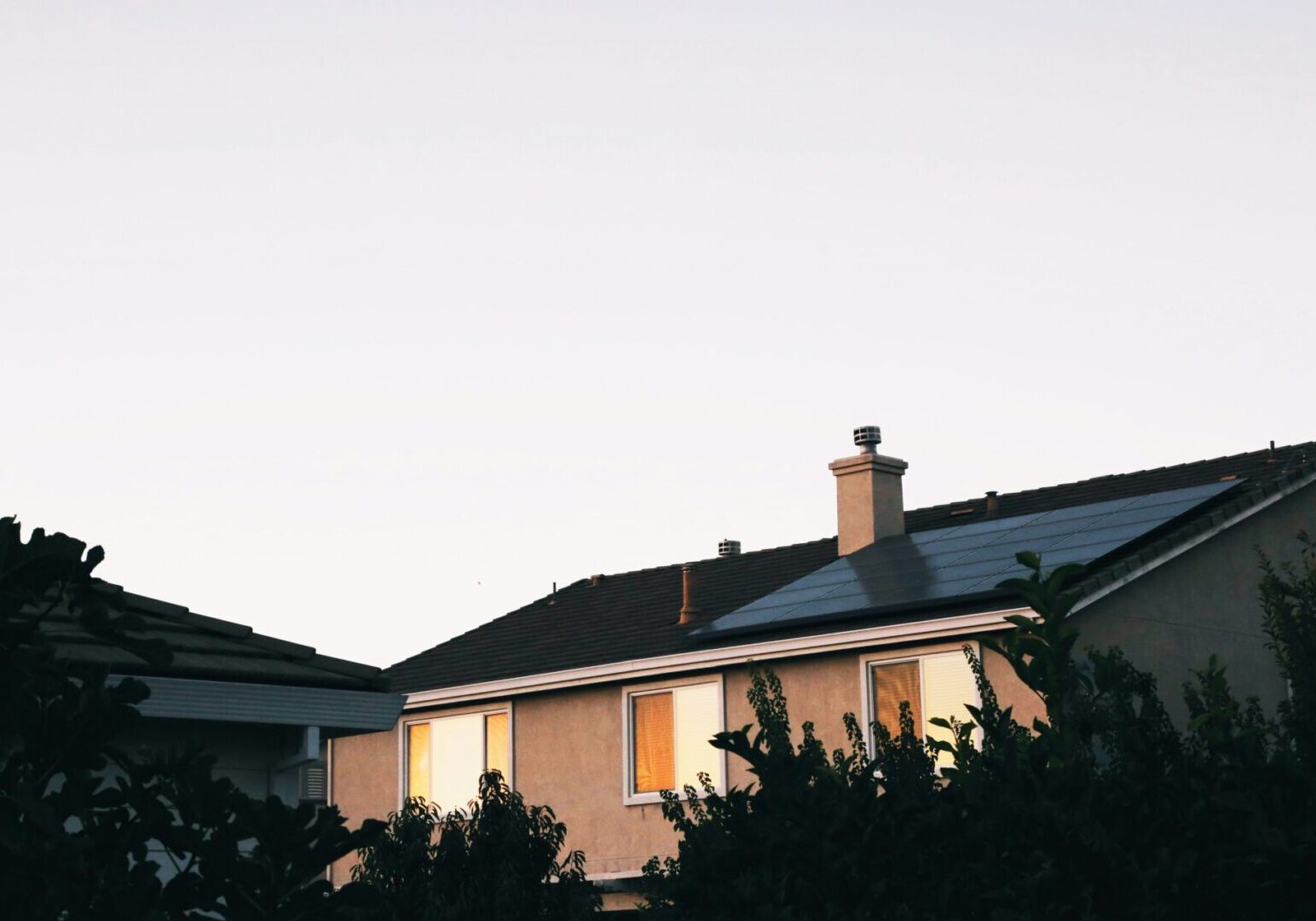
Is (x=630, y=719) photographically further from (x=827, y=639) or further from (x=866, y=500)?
(x=866, y=500)

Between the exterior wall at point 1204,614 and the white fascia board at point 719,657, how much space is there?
171 centimetres

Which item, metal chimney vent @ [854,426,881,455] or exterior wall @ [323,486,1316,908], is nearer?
exterior wall @ [323,486,1316,908]

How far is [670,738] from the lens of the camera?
87.9ft

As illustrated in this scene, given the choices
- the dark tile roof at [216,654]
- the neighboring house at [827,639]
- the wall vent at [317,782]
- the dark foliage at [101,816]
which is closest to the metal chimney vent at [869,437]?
the neighboring house at [827,639]

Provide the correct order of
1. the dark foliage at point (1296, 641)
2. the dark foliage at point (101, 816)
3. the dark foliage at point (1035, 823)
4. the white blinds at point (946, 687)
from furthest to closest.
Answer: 1. the white blinds at point (946, 687)
2. the dark foliage at point (1296, 641)
3. the dark foliage at point (1035, 823)
4. the dark foliage at point (101, 816)

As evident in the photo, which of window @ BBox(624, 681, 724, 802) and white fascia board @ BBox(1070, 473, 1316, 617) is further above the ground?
white fascia board @ BBox(1070, 473, 1316, 617)

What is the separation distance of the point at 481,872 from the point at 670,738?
37.5 feet

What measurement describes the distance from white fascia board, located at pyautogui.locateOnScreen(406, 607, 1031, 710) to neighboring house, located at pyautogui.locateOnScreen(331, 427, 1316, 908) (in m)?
0.03

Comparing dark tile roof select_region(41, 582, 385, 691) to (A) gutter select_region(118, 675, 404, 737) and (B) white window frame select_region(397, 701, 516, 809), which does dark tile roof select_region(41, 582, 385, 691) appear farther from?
(B) white window frame select_region(397, 701, 516, 809)

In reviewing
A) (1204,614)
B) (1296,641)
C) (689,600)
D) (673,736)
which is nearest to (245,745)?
(1296,641)

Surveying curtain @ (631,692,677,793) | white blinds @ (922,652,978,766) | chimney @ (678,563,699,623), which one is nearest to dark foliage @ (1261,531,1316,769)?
white blinds @ (922,652,978,766)

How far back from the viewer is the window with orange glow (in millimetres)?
26297

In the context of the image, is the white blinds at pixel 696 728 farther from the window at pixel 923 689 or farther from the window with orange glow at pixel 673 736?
the window at pixel 923 689

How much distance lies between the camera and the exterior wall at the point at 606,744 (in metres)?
24.8
